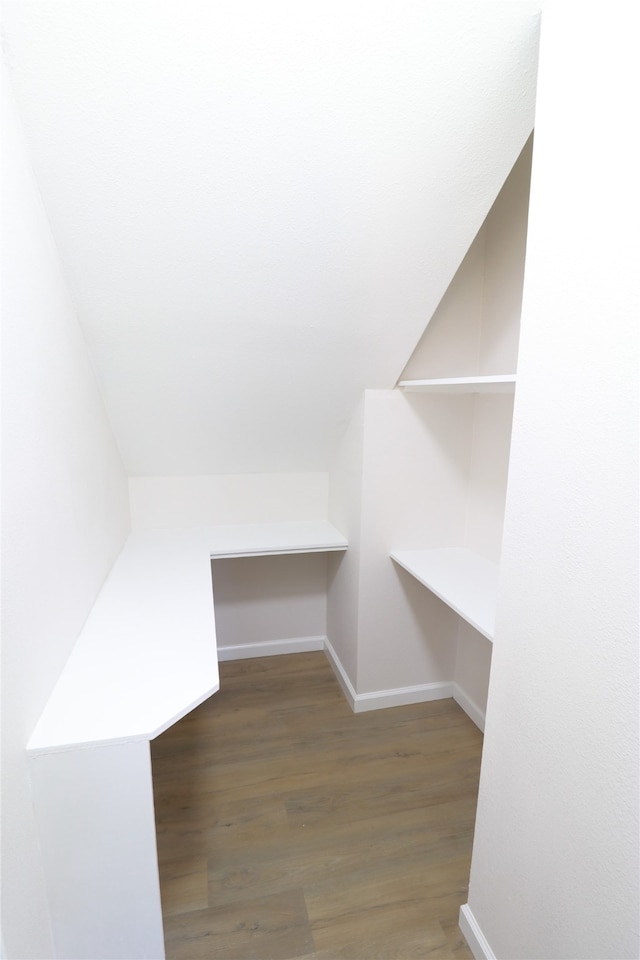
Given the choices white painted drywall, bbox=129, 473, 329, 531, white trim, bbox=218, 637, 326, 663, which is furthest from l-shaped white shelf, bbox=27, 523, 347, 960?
white trim, bbox=218, 637, 326, 663

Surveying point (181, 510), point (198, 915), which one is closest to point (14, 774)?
point (198, 915)

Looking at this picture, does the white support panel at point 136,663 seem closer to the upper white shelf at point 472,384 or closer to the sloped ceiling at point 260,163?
the sloped ceiling at point 260,163

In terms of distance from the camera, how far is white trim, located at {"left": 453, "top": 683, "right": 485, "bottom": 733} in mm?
2192

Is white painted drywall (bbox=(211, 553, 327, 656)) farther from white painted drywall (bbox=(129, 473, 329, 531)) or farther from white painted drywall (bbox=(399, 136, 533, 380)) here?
white painted drywall (bbox=(399, 136, 533, 380))

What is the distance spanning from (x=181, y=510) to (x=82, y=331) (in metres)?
1.14

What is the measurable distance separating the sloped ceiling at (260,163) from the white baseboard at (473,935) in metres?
1.81

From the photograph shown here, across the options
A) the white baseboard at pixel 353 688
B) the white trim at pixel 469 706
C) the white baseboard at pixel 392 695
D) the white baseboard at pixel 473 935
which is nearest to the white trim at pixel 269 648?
the white baseboard at pixel 353 688

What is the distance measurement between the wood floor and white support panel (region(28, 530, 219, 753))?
80cm

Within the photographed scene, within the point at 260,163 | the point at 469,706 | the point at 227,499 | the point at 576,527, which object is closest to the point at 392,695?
the point at 469,706

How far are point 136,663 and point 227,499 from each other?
4.39 ft

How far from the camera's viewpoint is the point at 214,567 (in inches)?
103

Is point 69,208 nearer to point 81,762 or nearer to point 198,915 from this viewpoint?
point 81,762

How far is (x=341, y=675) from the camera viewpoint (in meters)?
2.50

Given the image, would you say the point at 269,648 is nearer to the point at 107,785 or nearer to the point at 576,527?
the point at 107,785
